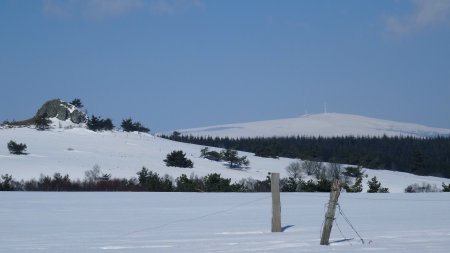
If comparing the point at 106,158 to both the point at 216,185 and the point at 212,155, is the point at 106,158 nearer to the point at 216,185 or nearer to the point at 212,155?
the point at 212,155

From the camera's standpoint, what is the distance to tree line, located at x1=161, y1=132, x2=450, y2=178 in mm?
64438

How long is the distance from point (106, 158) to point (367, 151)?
144 feet

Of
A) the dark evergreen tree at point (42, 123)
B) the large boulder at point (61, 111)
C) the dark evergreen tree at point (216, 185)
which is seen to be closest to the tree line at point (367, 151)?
the large boulder at point (61, 111)

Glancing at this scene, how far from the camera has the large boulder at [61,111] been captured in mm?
59250
